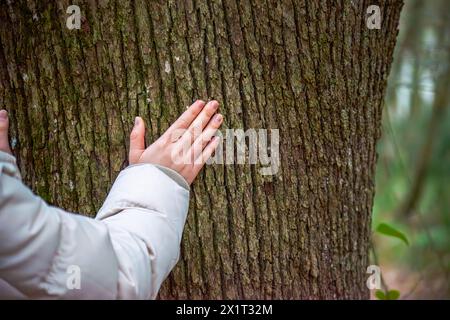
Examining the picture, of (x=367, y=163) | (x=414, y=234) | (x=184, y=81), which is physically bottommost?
(x=414, y=234)

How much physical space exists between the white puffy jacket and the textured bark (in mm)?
299

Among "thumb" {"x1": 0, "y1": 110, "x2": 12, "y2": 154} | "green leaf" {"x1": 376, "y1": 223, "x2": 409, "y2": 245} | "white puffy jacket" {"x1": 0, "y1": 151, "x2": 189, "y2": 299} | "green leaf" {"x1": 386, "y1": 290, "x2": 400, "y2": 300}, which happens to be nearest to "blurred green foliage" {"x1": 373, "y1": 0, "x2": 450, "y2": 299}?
"green leaf" {"x1": 386, "y1": 290, "x2": 400, "y2": 300}

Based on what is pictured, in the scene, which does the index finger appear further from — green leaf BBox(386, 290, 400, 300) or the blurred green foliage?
the blurred green foliage

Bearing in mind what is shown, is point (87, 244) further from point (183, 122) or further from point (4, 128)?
point (4, 128)

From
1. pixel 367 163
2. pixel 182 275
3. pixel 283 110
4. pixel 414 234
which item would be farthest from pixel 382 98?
pixel 414 234

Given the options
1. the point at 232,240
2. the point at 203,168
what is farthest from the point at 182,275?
the point at 203,168

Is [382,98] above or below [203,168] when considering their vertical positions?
above

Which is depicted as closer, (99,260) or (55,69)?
(99,260)

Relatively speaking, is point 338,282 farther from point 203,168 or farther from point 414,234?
point 414,234

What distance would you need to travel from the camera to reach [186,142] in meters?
1.92

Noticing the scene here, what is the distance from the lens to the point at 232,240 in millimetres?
2090
